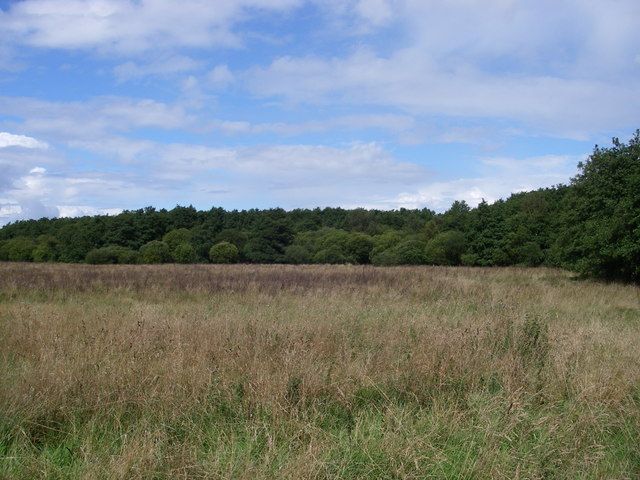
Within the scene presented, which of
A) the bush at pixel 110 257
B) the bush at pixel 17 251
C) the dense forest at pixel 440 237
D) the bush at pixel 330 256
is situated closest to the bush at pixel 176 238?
the dense forest at pixel 440 237

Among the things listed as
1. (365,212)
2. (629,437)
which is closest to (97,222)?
(365,212)

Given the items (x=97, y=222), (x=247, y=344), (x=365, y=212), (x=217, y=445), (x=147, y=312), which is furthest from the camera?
(x=365, y=212)

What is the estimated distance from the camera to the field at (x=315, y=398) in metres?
3.62

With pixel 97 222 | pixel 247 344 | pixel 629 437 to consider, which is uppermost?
pixel 97 222

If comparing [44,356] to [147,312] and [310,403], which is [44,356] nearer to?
[310,403]

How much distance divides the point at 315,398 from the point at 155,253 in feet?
127

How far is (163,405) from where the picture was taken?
14.7 ft

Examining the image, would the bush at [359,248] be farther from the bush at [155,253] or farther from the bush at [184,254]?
the bush at [155,253]

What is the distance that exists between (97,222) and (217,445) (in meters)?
58.0

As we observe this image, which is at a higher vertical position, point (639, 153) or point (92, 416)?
point (639, 153)

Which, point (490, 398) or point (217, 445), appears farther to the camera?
point (490, 398)

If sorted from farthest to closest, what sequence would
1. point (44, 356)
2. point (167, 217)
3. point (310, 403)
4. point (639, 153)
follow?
point (167, 217) < point (639, 153) < point (44, 356) < point (310, 403)

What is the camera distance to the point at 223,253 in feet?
158

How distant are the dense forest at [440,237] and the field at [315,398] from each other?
13193mm
